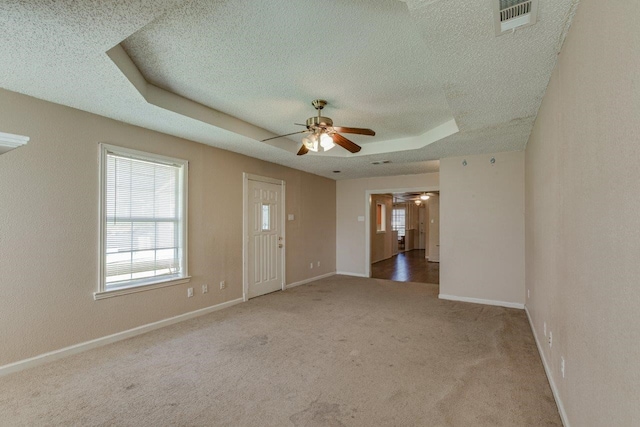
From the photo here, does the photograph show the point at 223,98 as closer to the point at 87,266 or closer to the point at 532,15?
the point at 87,266

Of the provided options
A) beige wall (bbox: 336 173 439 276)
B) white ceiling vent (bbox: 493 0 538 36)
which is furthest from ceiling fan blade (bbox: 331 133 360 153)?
beige wall (bbox: 336 173 439 276)

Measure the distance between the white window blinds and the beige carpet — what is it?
2.50 ft

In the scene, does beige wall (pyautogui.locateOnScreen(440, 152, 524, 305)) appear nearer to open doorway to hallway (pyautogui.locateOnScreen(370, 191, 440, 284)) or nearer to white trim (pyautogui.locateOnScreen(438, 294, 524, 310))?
white trim (pyautogui.locateOnScreen(438, 294, 524, 310))

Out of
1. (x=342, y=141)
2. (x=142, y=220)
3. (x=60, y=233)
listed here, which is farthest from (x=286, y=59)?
(x=60, y=233)

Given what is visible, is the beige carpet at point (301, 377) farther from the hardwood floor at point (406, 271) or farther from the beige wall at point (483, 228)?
the hardwood floor at point (406, 271)

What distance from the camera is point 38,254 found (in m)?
2.89

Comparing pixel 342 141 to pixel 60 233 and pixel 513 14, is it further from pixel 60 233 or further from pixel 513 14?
pixel 60 233

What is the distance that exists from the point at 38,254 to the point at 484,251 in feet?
18.9

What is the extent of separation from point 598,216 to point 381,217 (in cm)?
889

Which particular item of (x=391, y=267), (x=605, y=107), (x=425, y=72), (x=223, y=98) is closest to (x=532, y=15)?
(x=605, y=107)

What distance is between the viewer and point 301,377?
8.55 ft

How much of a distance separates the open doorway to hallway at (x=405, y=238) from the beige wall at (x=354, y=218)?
51cm

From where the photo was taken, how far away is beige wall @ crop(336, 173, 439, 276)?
7238mm

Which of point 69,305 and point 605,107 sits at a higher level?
point 605,107
